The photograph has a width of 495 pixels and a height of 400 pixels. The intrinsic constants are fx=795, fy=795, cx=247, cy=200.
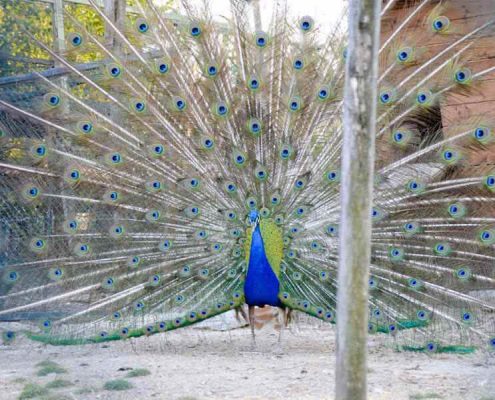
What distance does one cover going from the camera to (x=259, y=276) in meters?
5.76

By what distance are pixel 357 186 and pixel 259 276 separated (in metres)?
3.06

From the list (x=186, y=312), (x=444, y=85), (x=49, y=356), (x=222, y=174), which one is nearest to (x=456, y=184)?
(x=444, y=85)

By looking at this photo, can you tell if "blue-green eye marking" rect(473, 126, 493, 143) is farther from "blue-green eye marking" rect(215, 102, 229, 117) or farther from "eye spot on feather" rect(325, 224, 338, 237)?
"blue-green eye marking" rect(215, 102, 229, 117)

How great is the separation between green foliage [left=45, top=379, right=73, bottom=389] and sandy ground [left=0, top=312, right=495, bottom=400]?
0.04 m

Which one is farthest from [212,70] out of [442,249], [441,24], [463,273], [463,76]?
[463,273]

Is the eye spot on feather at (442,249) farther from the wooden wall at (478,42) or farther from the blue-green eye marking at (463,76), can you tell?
the blue-green eye marking at (463,76)

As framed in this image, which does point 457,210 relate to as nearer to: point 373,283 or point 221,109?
point 373,283

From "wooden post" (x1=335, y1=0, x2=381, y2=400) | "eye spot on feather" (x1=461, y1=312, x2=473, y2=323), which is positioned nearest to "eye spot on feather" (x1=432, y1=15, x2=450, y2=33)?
"eye spot on feather" (x1=461, y1=312, x2=473, y2=323)

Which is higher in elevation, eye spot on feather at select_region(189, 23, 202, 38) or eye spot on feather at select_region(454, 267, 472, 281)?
eye spot on feather at select_region(189, 23, 202, 38)

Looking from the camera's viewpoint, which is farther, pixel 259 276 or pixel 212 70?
pixel 259 276

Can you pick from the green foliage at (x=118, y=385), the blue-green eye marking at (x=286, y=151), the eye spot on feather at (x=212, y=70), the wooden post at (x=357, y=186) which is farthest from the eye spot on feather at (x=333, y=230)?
the wooden post at (x=357, y=186)

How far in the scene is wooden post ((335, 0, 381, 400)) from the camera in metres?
2.72

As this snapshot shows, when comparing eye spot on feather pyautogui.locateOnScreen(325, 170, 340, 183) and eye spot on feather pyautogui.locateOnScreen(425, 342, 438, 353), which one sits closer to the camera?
eye spot on feather pyautogui.locateOnScreen(425, 342, 438, 353)

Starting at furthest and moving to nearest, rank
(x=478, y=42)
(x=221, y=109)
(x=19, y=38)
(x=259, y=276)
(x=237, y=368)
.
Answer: (x=19, y=38) → (x=478, y=42) → (x=259, y=276) → (x=221, y=109) → (x=237, y=368)
